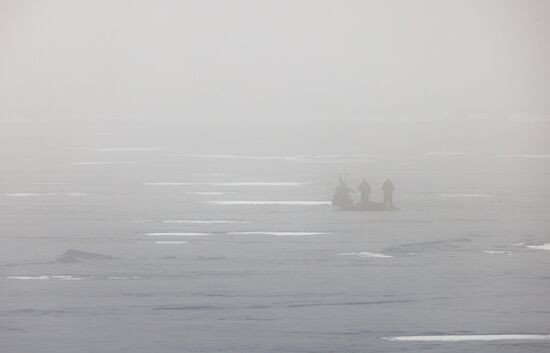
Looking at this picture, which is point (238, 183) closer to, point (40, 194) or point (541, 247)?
point (40, 194)

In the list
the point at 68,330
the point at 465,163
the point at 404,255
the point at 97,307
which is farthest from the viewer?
the point at 465,163

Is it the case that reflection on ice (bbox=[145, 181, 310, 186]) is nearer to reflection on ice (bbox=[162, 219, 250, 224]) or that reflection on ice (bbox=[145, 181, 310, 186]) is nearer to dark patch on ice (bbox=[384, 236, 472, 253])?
reflection on ice (bbox=[162, 219, 250, 224])

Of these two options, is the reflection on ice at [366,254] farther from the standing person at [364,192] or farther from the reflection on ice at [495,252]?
the standing person at [364,192]

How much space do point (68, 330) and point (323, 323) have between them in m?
3.21

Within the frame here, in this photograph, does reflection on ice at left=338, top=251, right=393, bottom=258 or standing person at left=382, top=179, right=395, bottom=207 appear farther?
standing person at left=382, top=179, right=395, bottom=207

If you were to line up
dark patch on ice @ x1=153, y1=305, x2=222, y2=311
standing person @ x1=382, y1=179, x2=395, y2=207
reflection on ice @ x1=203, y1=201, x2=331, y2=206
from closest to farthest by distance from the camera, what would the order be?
dark patch on ice @ x1=153, y1=305, x2=222, y2=311
standing person @ x1=382, y1=179, x2=395, y2=207
reflection on ice @ x1=203, y1=201, x2=331, y2=206

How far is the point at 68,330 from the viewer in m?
20.8

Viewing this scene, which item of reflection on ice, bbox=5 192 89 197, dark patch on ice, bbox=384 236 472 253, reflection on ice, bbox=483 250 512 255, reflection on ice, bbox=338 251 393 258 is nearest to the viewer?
reflection on ice, bbox=338 251 393 258

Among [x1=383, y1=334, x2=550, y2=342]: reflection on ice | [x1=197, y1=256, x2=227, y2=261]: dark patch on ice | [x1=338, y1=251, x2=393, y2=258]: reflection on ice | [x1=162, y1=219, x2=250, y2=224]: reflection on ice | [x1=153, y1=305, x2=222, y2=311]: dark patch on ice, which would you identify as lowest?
[x1=383, y1=334, x2=550, y2=342]: reflection on ice

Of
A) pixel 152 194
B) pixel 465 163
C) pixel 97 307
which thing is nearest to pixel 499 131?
pixel 465 163

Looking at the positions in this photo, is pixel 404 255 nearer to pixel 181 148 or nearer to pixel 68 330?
pixel 68 330

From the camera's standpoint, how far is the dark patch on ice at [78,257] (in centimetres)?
2819

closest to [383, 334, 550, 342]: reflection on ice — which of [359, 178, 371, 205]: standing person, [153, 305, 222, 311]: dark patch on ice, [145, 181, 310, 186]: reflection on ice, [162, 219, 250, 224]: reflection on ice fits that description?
[153, 305, 222, 311]: dark patch on ice

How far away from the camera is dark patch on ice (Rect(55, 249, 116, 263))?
1110 inches
